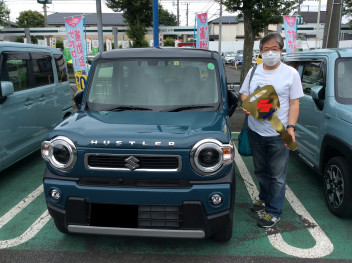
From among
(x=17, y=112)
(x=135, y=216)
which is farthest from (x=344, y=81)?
(x=17, y=112)

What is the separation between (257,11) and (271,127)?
7.40 m

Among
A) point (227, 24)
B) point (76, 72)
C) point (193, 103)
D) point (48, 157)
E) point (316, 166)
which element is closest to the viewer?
point (48, 157)

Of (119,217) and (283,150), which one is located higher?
(283,150)

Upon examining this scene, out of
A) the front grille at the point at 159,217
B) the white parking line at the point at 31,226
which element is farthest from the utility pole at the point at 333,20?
the white parking line at the point at 31,226

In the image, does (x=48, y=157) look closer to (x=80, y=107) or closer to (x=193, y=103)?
(x=80, y=107)

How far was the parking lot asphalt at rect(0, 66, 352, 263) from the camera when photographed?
288 cm

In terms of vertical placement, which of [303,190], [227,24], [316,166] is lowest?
[303,190]

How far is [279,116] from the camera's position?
3.06 metres

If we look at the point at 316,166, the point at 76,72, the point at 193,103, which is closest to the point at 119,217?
the point at 193,103

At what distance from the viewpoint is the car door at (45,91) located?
17.1ft

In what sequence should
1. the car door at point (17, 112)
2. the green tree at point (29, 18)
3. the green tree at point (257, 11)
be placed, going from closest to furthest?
the car door at point (17, 112), the green tree at point (257, 11), the green tree at point (29, 18)

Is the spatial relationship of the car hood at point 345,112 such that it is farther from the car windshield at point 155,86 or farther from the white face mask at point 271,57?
the car windshield at point 155,86

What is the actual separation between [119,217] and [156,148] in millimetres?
650

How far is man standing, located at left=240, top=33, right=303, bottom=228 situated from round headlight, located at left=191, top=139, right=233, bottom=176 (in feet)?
2.41
